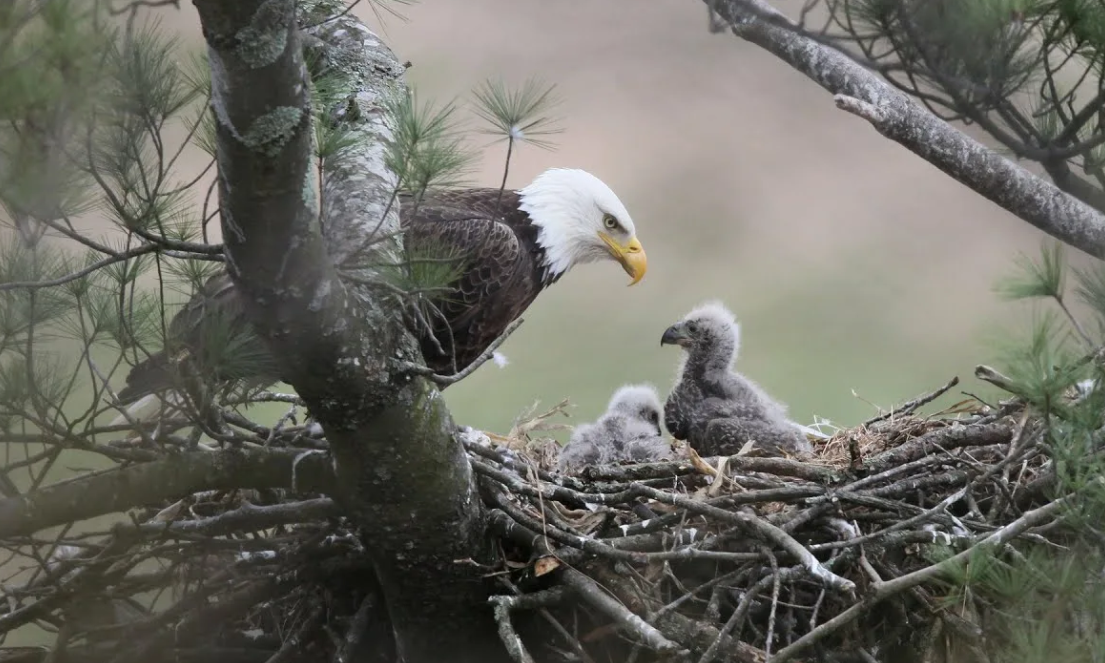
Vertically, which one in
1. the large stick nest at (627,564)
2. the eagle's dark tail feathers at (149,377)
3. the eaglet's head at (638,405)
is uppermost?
the eaglet's head at (638,405)

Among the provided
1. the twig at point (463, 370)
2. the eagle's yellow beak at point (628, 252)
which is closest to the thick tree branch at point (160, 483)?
the twig at point (463, 370)

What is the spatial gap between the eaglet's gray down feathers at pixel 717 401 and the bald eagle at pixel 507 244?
303 mm

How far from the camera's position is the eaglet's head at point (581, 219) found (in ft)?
11.1

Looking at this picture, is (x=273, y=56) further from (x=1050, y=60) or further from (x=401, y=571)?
(x=1050, y=60)

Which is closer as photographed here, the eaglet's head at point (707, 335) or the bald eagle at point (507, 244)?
the bald eagle at point (507, 244)

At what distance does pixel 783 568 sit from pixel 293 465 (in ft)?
2.90

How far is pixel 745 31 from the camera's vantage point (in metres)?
2.63

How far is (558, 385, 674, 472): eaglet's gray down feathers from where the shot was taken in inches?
120

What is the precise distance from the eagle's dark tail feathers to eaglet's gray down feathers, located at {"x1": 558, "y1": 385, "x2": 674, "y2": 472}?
1.22m

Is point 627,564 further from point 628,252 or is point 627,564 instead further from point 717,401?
point 628,252

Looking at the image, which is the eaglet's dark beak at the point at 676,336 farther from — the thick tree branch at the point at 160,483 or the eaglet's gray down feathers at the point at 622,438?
the thick tree branch at the point at 160,483

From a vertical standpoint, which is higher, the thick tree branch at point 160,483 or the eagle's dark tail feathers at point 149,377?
the eagle's dark tail feathers at point 149,377

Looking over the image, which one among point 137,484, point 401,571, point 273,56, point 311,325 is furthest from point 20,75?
point 401,571

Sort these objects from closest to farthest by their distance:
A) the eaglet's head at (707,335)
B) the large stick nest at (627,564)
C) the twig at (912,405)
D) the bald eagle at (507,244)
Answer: the large stick nest at (627,564) → the bald eagle at (507,244) → the twig at (912,405) → the eaglet's head at (707,335)
